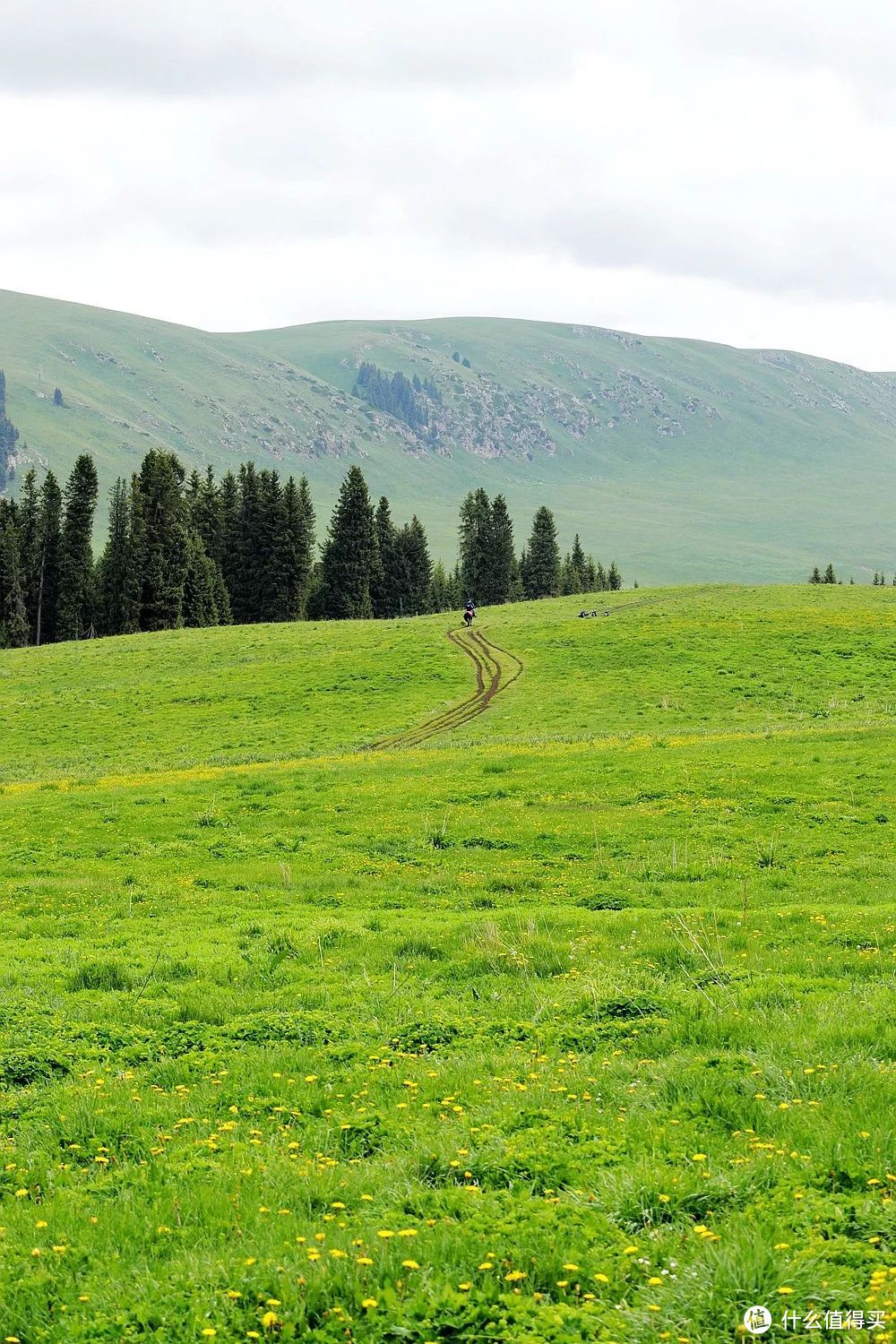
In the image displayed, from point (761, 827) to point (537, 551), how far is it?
455ft

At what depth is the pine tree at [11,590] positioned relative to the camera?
420 feet

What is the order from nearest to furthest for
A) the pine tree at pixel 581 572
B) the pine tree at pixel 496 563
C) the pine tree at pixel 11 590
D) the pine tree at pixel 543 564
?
the pine tree at pixel 11 590 → the pine tree at pixel 496 563 → the pine tree at pixel 543 564 → the pine tree at pixel 581 572

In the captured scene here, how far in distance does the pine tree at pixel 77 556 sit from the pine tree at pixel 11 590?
4.84 m

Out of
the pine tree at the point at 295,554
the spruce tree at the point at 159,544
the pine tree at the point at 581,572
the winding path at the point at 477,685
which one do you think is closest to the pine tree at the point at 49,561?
the spruce tree at the point at 159,544

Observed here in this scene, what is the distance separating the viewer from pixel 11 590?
130 meters

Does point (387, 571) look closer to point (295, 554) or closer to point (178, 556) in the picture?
point (295, 554)

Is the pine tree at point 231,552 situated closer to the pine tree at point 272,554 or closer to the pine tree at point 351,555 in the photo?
the pine tree at point 272,554

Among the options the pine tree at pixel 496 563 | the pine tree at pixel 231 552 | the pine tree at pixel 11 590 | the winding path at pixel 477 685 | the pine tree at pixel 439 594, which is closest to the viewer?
the winding path at pixel 477 685

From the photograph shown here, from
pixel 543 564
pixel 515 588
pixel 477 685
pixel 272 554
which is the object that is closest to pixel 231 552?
pixel 272 554

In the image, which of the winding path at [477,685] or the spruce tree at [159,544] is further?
the spruce tree at [159,544]

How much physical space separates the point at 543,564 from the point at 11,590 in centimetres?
7621

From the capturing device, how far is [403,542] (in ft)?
497

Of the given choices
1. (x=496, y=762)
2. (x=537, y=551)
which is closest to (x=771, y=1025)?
(x=496, y=762)

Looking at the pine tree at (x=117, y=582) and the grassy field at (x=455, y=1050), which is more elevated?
the pine tree at (x=117, y=582)
